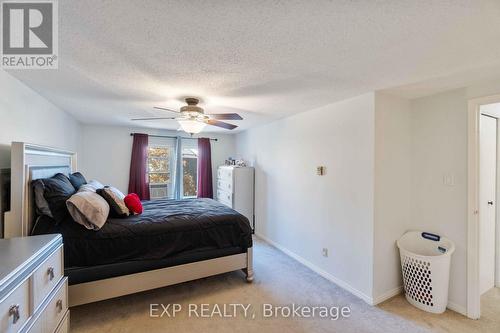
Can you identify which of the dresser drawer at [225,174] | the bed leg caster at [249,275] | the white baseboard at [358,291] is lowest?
the white baseboard at [358,291]

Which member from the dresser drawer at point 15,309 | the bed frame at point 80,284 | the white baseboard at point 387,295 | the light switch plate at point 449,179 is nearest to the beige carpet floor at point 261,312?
the white baseboard at point 387,295

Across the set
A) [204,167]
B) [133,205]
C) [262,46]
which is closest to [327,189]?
[262,46]

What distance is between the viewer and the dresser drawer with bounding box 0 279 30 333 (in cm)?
96

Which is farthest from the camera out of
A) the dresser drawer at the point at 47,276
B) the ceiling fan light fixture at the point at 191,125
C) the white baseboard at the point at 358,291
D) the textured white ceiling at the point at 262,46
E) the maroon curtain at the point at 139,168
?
the maroon curtain at the point at 139,168

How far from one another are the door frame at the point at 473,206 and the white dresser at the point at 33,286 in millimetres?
3356

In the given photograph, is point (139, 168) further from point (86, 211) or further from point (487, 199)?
point (487, 199)

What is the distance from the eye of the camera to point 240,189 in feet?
14.7

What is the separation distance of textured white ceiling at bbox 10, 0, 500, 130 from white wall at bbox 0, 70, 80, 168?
0.14 metres

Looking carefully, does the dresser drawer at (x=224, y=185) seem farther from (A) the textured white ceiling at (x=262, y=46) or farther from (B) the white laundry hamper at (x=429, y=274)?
(B) the white laundry hamper at (x=429, y=274)

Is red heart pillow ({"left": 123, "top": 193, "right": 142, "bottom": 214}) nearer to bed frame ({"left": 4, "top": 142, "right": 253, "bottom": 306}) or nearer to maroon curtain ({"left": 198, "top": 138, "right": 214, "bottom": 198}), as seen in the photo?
bed frame ({"left": 4, "top": 142, "right": 253, "bottom": 306})

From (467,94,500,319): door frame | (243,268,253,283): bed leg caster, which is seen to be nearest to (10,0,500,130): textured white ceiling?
(467,94,500,319): door frame

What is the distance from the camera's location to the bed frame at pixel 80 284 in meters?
1.79

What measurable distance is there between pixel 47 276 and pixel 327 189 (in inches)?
106

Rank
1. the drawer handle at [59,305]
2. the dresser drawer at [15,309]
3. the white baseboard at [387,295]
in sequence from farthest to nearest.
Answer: the white baseboard at [387,295] < the drawer handle at [59,305] < the dresser drawer at [15,309]
